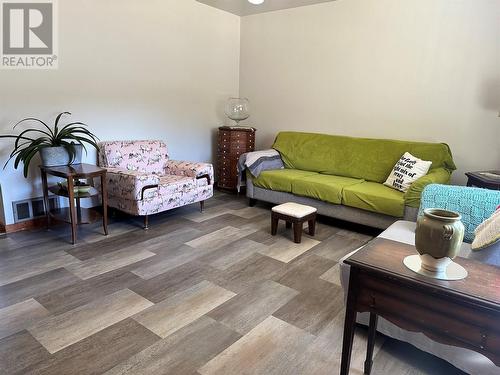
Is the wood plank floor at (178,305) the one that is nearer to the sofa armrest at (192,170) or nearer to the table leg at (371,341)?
the table leg at (371,341)

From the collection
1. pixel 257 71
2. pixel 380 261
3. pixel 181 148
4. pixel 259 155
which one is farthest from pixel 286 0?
pixel 380 261

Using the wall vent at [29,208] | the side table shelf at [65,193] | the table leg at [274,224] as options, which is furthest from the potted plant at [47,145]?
the table leg at [274,224]

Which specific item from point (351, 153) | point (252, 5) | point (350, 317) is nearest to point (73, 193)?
point (350, 317)

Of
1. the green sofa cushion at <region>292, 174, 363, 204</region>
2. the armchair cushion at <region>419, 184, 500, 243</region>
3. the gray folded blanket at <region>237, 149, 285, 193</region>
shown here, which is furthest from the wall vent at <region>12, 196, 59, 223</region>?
the armchair cushion at <region>419, 184, 500, 243</region>

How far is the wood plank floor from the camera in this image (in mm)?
1713

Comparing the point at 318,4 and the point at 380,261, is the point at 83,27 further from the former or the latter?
the point at 380,261

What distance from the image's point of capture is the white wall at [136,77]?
129 inches

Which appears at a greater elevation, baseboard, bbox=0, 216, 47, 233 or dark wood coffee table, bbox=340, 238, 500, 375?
dark wood coffee table, bbox=340, 238, 500, 375

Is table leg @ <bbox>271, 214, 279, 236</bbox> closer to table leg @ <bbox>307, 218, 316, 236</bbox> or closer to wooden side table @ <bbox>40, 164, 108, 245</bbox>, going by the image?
table leg @ <bbox>307, 218, 316, 236</bbox>

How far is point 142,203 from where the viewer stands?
330cm

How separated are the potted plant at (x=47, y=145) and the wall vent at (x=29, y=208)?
0.37 metres

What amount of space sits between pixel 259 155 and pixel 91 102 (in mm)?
1946

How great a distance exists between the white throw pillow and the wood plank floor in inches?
24.7

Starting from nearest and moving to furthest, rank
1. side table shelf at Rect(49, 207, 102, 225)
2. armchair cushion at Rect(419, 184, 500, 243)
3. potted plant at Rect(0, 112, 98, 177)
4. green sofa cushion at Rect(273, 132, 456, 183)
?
armchair cushion at Rect(419, 184, 500, 243), potted plant at Rect(0, 112, 98, 177), side table shelf at Rect(49, 207, 102, 225), green sofa cushion at Rect(273, 132, 456, 183)
